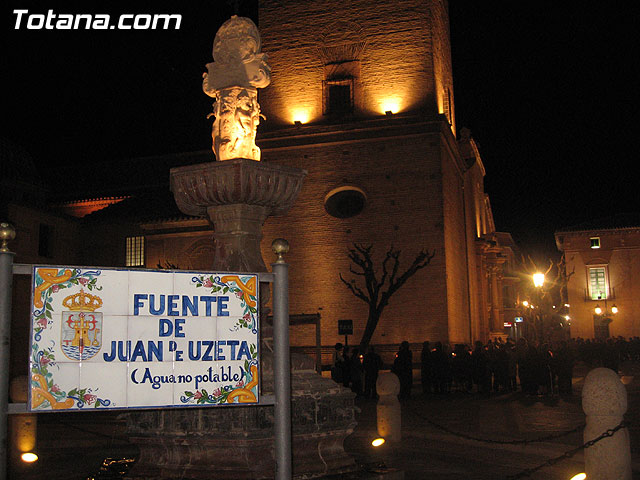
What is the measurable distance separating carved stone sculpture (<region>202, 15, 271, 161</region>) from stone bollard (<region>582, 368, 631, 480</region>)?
16.9 ft

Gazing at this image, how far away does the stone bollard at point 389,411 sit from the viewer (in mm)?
11703

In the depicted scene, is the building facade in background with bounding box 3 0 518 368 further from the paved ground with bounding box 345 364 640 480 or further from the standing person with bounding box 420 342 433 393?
the paved ground with bounding box 345 364 640 480

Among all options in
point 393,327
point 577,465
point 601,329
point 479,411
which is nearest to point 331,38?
point 393,327

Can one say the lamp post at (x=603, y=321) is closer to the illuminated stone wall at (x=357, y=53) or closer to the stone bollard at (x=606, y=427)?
→ the illuminated stone wall at (x=357, y=53)

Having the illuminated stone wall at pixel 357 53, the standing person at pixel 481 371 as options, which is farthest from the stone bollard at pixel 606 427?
the illuminated stone wall at pixel 357 53

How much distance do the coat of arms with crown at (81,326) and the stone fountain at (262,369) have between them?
2109 mm

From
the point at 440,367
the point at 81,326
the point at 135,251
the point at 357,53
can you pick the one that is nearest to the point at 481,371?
the point at 440,367

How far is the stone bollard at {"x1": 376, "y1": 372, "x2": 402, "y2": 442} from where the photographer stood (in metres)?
11.7

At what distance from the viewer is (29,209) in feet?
113

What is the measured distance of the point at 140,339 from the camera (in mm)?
4352

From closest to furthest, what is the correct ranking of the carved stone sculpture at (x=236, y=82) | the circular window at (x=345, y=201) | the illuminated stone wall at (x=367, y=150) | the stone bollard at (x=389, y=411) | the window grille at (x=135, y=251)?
1. the carved stone sculpture at (x=236, y=82)
2. the stone bollard at (x=389, y=411)
3. the illuminated stone wall at (x=367, y=150)
4. the circular window at (x=345, y=201)
5. the window grille at (x=135, y=251)

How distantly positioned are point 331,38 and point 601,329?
36205 millimetres

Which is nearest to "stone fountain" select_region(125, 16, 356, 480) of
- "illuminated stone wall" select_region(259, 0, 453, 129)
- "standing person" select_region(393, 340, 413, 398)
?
"standing person" select_region(393, 340, 413, 398)

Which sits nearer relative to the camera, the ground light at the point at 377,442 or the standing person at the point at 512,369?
the ground light at the point at 377,442
